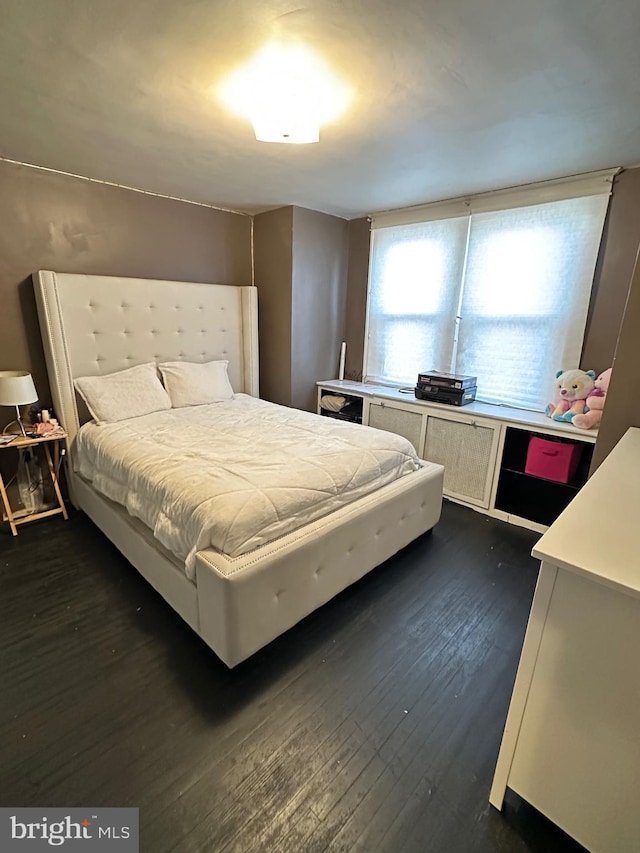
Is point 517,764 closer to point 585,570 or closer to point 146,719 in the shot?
point 585,570

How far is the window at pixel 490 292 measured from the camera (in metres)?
2.61

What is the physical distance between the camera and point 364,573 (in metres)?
Answer: 2.03

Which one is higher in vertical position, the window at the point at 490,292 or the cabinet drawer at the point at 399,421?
the window at the point at 490,292

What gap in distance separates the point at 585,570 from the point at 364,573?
133cm

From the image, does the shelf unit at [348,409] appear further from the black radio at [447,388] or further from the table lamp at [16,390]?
the table lamp at [16,390]

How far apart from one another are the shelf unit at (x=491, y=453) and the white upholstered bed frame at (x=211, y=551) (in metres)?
0.60

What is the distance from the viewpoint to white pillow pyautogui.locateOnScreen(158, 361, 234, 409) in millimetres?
3072

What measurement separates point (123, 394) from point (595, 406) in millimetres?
3103

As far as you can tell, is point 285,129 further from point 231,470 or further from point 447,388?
point 447,388

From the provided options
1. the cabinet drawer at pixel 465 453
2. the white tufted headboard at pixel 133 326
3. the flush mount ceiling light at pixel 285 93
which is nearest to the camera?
the flush mount ceiling light at pixel 285 93

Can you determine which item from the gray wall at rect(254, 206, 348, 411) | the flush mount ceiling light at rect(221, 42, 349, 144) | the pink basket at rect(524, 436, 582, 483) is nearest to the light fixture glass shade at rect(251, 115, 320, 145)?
the flush mount ceiling light at rect(221, 42, 349, 144)

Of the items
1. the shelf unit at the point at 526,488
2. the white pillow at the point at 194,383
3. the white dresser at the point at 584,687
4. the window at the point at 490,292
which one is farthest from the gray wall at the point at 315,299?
the white dresser at the point at 584,687

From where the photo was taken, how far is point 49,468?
109 inches

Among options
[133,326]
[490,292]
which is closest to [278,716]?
[133,326]
